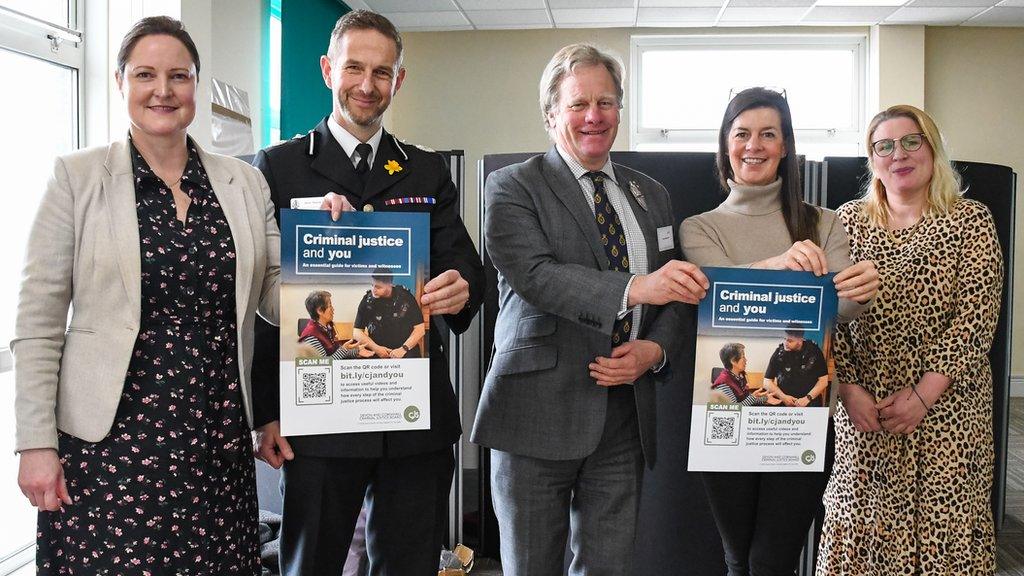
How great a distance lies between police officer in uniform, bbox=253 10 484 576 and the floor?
1.68 metres

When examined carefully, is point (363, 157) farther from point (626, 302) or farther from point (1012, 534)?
point (1012, 534)

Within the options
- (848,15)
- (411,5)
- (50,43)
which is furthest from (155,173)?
→ (848,15)

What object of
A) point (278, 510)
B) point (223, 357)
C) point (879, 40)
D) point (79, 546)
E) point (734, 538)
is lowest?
point (278, 510)

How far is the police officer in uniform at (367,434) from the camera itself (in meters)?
1.61

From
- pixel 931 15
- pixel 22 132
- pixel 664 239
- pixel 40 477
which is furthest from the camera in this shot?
pixel 931 15

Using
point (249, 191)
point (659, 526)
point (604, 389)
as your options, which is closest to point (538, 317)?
point (604, 389)

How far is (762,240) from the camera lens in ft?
6.31

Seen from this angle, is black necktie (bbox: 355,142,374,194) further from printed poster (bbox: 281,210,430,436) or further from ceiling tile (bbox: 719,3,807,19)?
ceiling tile (bbox: 719,3,807,19)

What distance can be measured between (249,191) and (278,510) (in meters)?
2.36

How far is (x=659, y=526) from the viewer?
278 cm

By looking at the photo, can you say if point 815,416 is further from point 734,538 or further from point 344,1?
point 344,1

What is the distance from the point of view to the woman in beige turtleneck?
1.90 m

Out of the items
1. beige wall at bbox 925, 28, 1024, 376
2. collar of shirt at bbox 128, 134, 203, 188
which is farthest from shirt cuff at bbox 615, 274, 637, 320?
beige wall at bbox 925, 28, 1024, 376

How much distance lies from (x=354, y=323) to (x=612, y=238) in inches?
23.6
